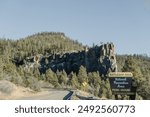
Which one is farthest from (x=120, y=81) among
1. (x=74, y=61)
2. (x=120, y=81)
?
(x=74, y=61)

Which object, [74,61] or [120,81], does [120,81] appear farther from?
[74,61]

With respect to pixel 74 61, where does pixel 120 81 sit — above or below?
above

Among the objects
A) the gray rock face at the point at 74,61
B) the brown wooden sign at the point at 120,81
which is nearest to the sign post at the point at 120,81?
the brown wooden sign at the point at 120,81

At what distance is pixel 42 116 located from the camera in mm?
12562

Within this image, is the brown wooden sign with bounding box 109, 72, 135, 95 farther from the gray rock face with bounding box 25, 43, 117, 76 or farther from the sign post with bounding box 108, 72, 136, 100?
the gray rock face with bounding box 25, 43, 117, 76

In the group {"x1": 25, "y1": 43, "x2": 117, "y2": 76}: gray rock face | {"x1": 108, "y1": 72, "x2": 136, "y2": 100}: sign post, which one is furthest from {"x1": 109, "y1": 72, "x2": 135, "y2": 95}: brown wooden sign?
{"x1": 25, "y1": 43, "x2": 117, "y2": 76}: gray rock face

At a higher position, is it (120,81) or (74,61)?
(120,81)

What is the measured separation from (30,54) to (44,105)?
Answer: 18675 cm

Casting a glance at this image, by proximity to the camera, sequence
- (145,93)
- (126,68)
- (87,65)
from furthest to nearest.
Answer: (87,65) → (145,93) → (126,68)

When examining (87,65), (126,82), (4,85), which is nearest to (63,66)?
(87,65)

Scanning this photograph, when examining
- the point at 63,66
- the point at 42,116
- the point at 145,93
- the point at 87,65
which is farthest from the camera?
the point at 63,66

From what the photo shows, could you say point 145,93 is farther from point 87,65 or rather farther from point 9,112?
point 87,65

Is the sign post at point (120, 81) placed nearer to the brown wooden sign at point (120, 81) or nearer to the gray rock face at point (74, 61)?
A: the brown wooden sign at point (120, 81)

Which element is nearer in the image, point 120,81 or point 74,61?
point 120,81
